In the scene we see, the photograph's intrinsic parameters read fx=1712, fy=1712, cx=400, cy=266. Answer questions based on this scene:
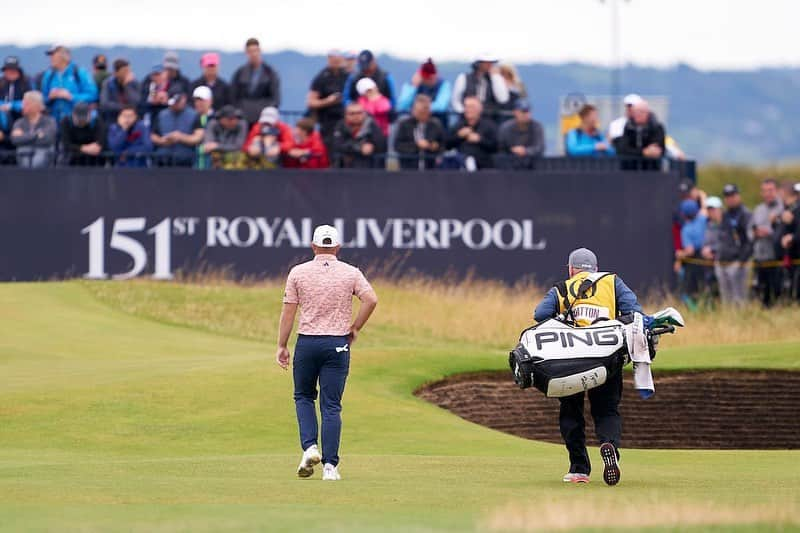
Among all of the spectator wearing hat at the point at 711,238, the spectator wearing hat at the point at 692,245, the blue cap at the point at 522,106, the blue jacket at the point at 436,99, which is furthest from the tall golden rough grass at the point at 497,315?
the blue cap at the point at 522,106

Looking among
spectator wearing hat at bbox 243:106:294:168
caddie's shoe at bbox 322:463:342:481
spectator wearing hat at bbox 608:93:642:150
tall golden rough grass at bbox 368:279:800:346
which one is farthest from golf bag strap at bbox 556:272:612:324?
spectator wearing hat at bbox 243:106:294:168

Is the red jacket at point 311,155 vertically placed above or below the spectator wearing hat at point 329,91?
below

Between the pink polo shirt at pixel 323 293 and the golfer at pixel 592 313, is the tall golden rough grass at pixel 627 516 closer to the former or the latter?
the golfer at pixel 592 313

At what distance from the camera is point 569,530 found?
9422 mm

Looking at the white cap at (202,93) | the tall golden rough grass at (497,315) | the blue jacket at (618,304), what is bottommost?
the tall golden rough grass at (497,315)

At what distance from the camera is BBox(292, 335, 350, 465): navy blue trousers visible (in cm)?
1346

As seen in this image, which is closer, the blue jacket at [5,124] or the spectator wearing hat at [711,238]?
the blue jacket at [5,124]

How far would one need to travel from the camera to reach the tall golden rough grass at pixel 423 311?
91.9 ft

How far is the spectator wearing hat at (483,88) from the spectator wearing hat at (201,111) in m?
4.33

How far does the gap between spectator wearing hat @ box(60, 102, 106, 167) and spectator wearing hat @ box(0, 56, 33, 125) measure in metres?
0.86

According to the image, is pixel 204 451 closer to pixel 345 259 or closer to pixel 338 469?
pixel 338 469

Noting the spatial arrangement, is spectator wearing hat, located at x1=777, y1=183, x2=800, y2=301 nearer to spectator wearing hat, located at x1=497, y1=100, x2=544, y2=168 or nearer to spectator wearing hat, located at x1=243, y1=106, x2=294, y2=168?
spectator wearing hat, located at x1=497, y1=100, x2=544, y2=168

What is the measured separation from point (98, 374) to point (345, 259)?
30.4 ft

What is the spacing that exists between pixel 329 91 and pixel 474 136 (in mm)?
2656
